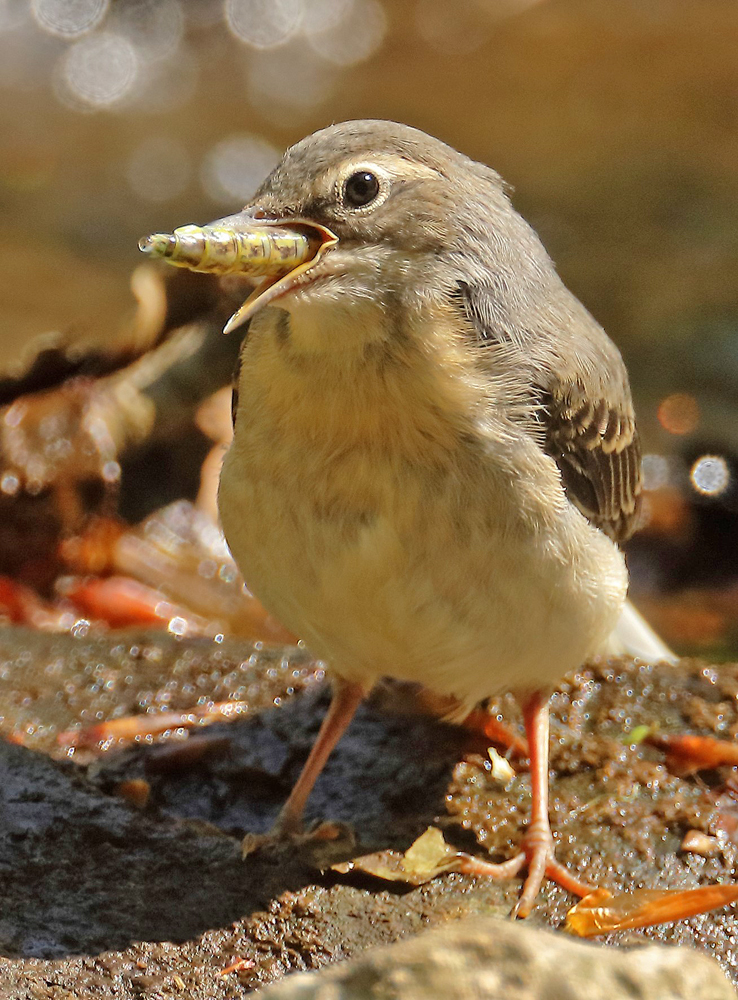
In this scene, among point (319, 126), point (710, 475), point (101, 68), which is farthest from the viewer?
point (101, 68)

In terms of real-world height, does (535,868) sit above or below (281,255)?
below

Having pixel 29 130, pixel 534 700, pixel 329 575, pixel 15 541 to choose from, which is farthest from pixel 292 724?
pixel 29 130

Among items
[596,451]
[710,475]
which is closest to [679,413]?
[710,475]

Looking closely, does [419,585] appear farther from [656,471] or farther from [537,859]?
[656,471]

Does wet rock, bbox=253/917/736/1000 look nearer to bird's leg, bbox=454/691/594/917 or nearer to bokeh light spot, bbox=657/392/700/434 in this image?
bird's leg, bbox=454/691/594/917

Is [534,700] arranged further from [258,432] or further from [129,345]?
[129,345]

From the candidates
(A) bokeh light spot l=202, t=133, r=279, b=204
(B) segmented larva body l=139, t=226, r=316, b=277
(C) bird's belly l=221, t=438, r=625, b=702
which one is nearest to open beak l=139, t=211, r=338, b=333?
(B) segmented larva body l=139, t=226, r=316, b=277

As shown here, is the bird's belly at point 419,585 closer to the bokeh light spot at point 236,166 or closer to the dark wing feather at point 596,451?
the dark wing feather at point 596,451
